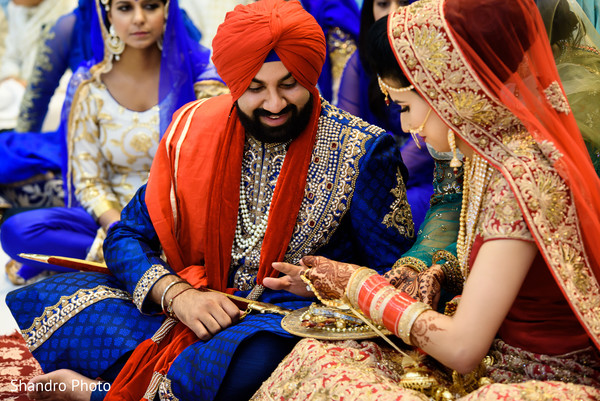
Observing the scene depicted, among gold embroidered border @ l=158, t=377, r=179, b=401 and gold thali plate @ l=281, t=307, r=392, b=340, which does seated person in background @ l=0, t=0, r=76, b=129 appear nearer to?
gold embroidered border @ l=158, t=377, r=179, b=401

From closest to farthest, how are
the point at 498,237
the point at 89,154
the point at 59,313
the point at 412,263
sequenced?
the point at 498,237, the point at 412,263, the point at 59,313, the point at 89,154

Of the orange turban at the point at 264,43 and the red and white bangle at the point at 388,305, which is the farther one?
the orange turban at the point at 264,43

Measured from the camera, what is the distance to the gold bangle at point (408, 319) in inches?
66.4

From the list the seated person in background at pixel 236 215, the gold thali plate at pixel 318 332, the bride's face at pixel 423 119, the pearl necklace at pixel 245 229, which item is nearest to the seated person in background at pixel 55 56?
the seated person in background at pixel 236 215

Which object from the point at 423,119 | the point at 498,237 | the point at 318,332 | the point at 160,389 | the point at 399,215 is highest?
the point at 423,119

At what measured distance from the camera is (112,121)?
3.66m

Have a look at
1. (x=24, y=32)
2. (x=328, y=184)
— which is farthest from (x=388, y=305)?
(x=24, y=32)

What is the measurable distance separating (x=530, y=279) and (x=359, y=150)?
829 millimetres

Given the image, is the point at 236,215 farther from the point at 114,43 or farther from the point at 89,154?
the point at 114,43

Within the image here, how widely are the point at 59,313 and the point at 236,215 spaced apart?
0.65 meters

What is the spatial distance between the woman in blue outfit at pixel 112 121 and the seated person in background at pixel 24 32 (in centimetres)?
347

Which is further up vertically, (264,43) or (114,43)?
(264,43)

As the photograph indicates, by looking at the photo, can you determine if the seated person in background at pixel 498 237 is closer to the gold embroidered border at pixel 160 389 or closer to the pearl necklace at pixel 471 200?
the pearl necklace at pixel 471 200

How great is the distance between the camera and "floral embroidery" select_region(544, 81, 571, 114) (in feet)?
5.66
